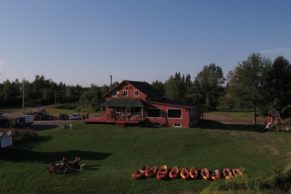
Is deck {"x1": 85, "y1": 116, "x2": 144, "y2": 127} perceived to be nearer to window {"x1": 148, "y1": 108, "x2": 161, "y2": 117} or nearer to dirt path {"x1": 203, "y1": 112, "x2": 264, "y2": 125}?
window {"x1": 148, "y1": 108, "x2": 161, "y2": 117}

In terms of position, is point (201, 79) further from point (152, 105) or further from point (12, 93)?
point (152, 105)

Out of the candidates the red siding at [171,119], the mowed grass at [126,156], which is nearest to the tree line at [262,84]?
the red siding at [171,119]

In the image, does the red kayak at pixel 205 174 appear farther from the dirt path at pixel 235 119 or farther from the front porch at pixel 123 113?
the dirt path at pixel 235 119

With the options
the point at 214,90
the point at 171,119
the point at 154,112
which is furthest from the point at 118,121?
the point at 214,90

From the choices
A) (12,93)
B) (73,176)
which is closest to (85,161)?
(73,176)

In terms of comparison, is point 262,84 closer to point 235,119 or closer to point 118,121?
point 235,119

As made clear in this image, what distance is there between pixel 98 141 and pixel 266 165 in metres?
17.1

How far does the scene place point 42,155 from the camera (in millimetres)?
30828

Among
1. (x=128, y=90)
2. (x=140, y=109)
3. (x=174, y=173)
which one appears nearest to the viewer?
(x=174, y=173)

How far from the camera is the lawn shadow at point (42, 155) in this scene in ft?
96.2

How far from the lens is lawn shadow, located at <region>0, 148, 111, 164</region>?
2932cm

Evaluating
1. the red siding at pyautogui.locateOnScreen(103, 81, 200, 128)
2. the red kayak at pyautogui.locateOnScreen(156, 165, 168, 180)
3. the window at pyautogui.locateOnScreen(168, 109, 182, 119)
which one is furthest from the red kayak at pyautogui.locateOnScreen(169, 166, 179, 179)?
the window at pyautogui.locateOnScreen(168, 109, 182, 119)

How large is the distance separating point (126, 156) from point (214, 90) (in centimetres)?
7201

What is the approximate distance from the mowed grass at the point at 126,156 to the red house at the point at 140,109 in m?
4.53
